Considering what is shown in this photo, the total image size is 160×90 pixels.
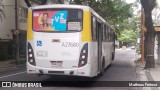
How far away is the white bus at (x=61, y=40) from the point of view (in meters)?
14.0

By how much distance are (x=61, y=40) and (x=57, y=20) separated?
0.81 m

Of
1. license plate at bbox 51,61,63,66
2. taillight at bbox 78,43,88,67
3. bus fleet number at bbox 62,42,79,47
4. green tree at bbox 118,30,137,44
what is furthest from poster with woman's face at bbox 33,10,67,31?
green tree at bbox 118,30,137,44

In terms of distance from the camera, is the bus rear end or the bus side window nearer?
the bus rear end

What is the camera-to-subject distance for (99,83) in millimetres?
16125

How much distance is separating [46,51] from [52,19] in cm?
128

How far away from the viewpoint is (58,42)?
46.6 ft

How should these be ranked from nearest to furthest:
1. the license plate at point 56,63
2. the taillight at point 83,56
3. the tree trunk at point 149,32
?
the taillight at point 83,56 < the license plate at point 56,63 < the tree trunk at point 149,32

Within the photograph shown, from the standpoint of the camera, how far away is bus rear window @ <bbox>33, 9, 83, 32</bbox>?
14172 millimetres

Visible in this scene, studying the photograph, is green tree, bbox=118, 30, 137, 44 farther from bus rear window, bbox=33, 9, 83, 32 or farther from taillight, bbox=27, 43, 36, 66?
taillight, bbox=27, 43, 36, 66

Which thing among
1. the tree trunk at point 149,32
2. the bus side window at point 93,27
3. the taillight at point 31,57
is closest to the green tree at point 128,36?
the tree trunk at point 149,32

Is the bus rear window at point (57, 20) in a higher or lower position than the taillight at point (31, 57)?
higher

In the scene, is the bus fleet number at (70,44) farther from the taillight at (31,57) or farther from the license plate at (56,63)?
the taillight at (31,57)

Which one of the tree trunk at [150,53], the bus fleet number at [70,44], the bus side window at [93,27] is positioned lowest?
the tree trunk at [150,53]

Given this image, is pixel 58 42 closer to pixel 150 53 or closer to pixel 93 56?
pixel 93 56
